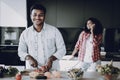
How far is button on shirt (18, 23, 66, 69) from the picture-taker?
11.0 ft

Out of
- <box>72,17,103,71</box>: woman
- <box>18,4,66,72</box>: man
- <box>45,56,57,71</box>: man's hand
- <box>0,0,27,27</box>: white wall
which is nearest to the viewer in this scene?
<box>45,56,57,71</box>: man's hand

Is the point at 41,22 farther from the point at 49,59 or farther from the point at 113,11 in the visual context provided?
the point at 113,11

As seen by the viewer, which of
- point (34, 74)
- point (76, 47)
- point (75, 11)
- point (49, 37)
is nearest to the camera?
point (34, 74)

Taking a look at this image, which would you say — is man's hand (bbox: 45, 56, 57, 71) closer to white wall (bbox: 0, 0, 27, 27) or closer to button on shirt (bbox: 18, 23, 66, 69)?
button on shirt (bbox: 18, 23, 66, 69)

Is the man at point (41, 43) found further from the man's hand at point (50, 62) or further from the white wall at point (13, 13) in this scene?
the white wall at point (13, 13)

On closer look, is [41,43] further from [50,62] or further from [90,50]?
[90,50]

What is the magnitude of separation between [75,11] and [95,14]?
0.40 metres

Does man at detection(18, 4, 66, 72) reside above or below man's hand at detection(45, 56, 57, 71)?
above

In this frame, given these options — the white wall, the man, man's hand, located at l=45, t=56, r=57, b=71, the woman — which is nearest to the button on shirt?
the man

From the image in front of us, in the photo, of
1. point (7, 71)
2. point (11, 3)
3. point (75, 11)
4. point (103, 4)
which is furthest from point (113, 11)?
point (7, 71)

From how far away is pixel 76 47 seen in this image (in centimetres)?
534

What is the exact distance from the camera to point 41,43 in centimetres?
334

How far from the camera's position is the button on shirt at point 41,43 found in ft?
11.0

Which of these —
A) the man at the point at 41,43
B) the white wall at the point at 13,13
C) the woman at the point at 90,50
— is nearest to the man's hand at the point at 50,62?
the man at the point at 41,43
